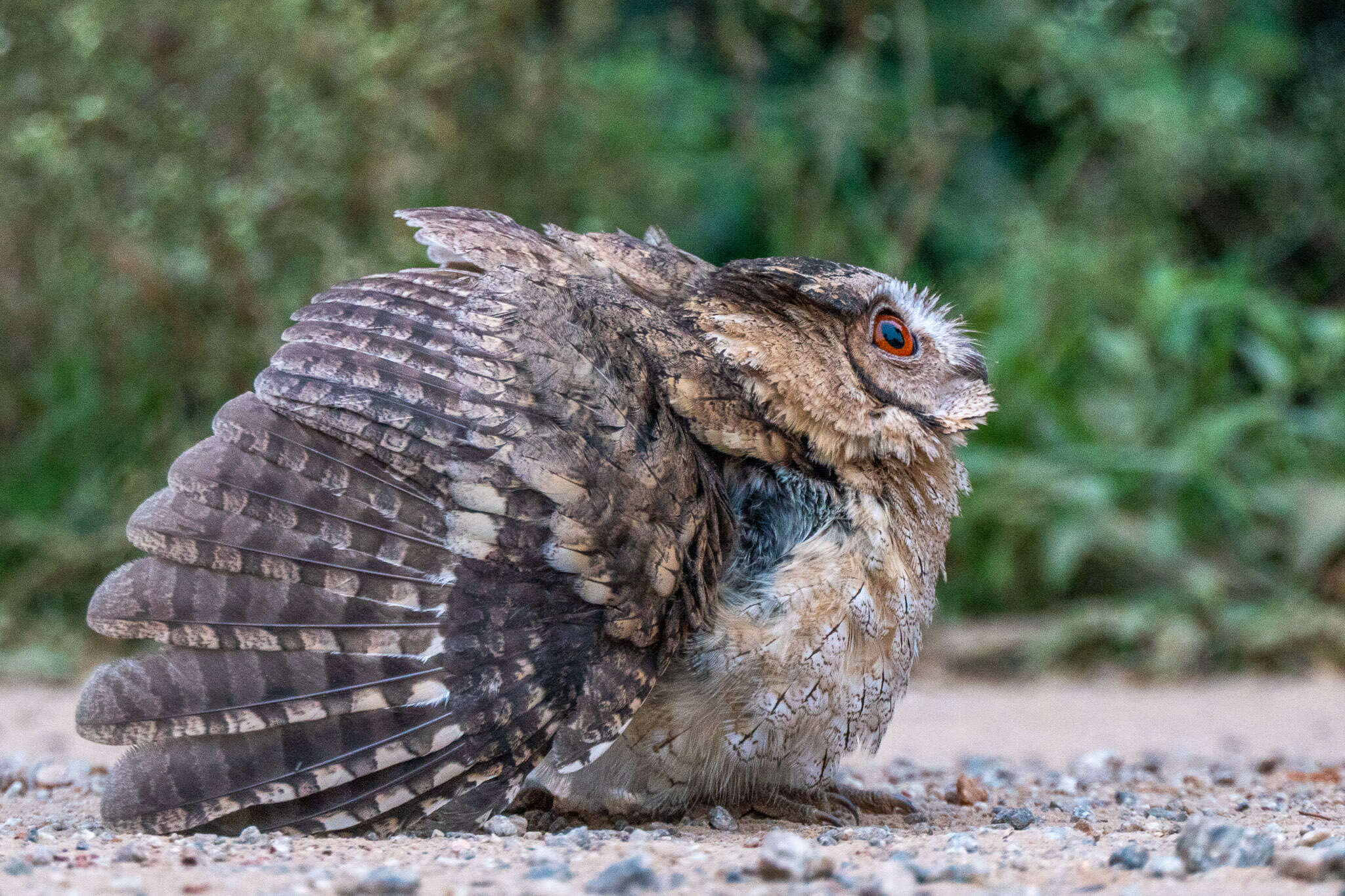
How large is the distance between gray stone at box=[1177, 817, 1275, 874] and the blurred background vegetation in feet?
15.1

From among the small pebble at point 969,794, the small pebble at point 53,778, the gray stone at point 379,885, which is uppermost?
the gray stone at point 379,885

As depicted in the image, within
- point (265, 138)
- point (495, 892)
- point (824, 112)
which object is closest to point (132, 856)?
point (495, 892)

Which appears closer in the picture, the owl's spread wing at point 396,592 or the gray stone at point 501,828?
the owl's spread wing at point 396,592

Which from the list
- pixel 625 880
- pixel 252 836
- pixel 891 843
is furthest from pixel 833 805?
pixel 252 836

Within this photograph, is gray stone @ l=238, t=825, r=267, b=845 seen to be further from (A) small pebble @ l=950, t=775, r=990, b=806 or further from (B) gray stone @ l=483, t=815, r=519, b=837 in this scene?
(A) small pebble @ l=950, t=775, r=990, b=806

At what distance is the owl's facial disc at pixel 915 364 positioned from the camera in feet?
10.3

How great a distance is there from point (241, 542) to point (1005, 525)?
5.43m

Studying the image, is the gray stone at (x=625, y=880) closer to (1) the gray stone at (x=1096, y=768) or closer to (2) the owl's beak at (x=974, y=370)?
(2) the owl's beak at (x=974, y=370)

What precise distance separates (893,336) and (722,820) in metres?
1.22

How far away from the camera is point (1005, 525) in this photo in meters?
7.26

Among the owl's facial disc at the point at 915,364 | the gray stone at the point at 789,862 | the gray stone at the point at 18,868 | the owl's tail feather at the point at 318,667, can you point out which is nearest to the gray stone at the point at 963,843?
the gray stone at the point at 789,862

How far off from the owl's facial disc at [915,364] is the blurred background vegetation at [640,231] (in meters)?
3.83

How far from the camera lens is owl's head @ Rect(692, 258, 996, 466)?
2.99 metres

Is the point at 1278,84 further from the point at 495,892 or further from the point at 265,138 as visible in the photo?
the point at 495,892
